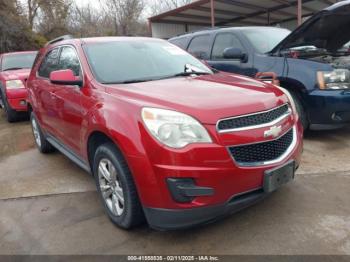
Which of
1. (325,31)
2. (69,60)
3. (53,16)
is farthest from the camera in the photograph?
(53,16)

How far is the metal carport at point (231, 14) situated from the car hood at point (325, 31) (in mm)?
9208

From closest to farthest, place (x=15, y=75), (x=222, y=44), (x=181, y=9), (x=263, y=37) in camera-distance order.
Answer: (x=263, y=37)
(x=222, y=44)
(x=15, y=75)
(x=181, y=9)

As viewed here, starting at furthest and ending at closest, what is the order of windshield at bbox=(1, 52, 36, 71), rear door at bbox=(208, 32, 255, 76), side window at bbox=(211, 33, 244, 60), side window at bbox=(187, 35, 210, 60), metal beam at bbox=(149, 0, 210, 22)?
metal beam at bbox=(149, 0, 210, 22), windshield at bbox=(1, 52, 36, 71), side window at bbox=(187, 35, 210, 60), side window at bbox=(211, 33, 244, 60), rear door at bbox=(208, 32, 255, 76)

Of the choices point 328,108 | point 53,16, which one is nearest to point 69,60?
point 328,108

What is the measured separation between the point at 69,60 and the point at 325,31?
3.80 meters

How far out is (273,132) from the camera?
253cm

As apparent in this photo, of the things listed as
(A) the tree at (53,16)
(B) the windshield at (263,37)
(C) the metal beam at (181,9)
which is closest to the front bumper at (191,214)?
(B) the windshield at (263,37)

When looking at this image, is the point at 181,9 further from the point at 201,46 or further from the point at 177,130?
the point at 177,130

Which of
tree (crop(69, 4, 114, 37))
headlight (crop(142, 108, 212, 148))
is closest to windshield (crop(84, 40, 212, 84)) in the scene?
headlight (crop(142, 108, 212, 148))

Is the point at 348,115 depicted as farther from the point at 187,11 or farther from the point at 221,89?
the point at 187,11

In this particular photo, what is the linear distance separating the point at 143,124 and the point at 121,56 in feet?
4.45

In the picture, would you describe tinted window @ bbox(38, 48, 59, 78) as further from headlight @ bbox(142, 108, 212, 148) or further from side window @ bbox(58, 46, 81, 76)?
headlight @ bbox(142, 108, 212, 148)

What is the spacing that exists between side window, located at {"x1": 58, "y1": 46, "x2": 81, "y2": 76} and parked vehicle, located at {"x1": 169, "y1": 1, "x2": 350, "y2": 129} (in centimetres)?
253

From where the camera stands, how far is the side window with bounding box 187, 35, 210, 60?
6.62m
